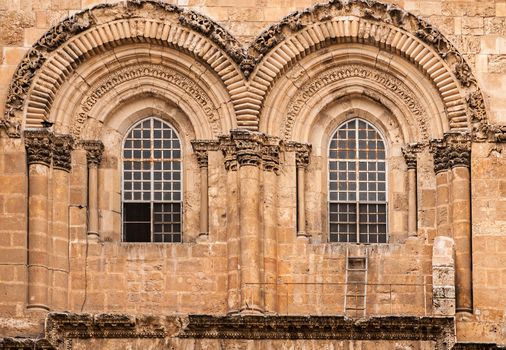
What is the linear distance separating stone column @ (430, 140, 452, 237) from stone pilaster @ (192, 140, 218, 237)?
4.43 meters

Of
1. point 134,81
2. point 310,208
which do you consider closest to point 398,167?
point 310,208

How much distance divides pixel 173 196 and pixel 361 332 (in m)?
5.03

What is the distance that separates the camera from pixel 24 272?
42969 millimetres

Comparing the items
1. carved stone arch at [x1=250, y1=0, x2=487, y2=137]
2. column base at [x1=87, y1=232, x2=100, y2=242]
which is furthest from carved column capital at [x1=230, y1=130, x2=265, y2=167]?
column base at [x1=87, y1=232, x2=100, y2=242]

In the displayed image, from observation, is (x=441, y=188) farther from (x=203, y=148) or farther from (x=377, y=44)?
(x=203, y=148)

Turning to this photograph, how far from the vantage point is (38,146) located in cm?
4353

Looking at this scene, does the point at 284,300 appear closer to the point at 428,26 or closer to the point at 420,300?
the point at 420,300

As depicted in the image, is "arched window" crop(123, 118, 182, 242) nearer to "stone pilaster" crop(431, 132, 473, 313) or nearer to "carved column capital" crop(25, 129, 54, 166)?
"carved column capital" crop(25, 129, 54, 166)

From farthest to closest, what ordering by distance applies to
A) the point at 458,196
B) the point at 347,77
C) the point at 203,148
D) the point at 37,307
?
the point at 347,77, the point at 203,148, the point at 458,196, the point at 37,307

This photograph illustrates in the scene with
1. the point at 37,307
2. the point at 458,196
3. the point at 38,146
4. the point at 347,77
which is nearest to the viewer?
the point at 37,307

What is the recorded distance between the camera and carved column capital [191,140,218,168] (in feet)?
145

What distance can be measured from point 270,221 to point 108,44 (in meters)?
4.83

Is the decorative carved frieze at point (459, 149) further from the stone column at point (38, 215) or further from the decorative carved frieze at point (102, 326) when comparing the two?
the stone column at point (38, 215)

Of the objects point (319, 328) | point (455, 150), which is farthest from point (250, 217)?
point (455, 150)
